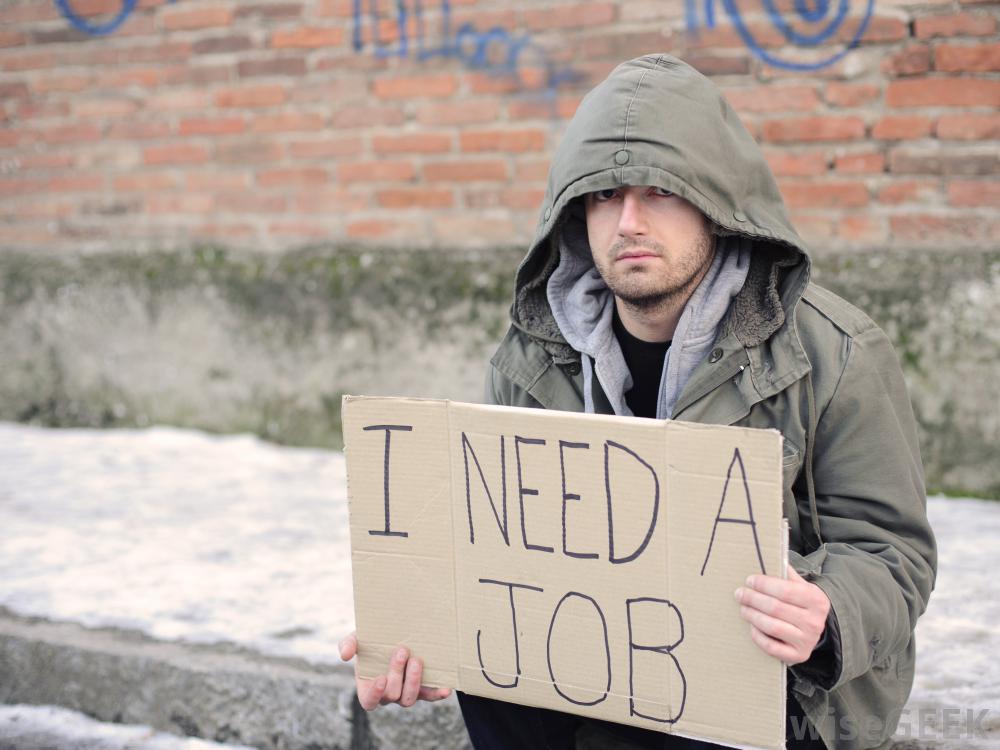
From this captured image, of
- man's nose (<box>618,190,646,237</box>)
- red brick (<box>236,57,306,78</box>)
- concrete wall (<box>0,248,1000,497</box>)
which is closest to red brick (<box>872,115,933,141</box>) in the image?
concrete wall (<box>0,248,1000,497</box>)

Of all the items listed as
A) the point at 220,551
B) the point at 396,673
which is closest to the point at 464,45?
the point at 220,551

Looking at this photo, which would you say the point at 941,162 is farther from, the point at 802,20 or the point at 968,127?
the point at 802,20

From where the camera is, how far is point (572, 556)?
156 cm

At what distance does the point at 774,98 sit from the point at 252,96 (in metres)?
1.95

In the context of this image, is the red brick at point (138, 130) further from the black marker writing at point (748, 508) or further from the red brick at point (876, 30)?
the black marker writing at point (748, 508)

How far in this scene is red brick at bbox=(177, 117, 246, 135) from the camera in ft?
13.1

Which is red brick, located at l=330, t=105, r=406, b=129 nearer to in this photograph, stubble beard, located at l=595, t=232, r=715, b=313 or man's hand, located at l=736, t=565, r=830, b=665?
stubble beard, located at l=595, t=232, r=715, b=313

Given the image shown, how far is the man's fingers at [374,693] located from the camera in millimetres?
1703

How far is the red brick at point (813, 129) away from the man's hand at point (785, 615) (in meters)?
2.15

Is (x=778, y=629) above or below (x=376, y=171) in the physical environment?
below

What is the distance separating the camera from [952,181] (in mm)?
3121

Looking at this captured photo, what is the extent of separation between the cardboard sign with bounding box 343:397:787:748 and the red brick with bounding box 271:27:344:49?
251 cm

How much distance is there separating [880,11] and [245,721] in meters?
2.67

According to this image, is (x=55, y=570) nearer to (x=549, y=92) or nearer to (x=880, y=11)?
(x=549, y=92)
